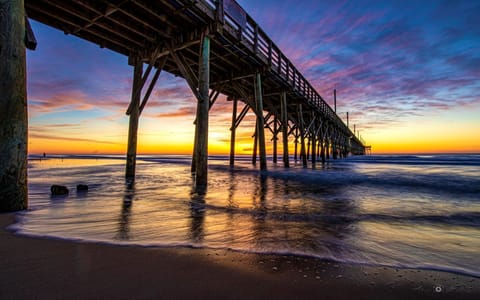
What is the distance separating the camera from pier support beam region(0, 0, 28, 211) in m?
3.04

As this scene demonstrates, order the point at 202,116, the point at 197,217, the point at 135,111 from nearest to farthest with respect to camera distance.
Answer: the point at 197,217 → the point at 202,116 → the point at 135,111

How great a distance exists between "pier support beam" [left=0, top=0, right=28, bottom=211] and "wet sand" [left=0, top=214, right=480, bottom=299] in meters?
1.60

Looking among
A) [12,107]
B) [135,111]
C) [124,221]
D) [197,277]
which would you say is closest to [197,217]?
[124,221]

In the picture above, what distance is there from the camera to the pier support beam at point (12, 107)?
3041mm

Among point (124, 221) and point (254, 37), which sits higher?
point (254, 37)

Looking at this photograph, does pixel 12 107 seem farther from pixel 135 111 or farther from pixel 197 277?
pixel 135 111

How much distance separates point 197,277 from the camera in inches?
61.4

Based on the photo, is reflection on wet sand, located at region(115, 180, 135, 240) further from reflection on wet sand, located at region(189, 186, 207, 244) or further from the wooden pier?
the wooden pier

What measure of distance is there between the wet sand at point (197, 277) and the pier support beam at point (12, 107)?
1601mm

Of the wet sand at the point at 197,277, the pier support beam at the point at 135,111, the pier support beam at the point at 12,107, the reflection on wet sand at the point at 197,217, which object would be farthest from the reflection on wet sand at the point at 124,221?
the pier support beam at the point at 135,111

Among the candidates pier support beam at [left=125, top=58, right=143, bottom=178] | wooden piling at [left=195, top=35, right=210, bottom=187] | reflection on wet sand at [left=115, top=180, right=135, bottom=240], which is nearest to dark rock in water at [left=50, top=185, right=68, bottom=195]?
reflection on wet sand at [left=115, top=180, right=135, bottom=240]

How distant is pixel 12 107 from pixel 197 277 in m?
3.68

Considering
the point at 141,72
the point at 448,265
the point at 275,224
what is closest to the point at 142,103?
the point at 141,72

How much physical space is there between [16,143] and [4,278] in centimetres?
251
